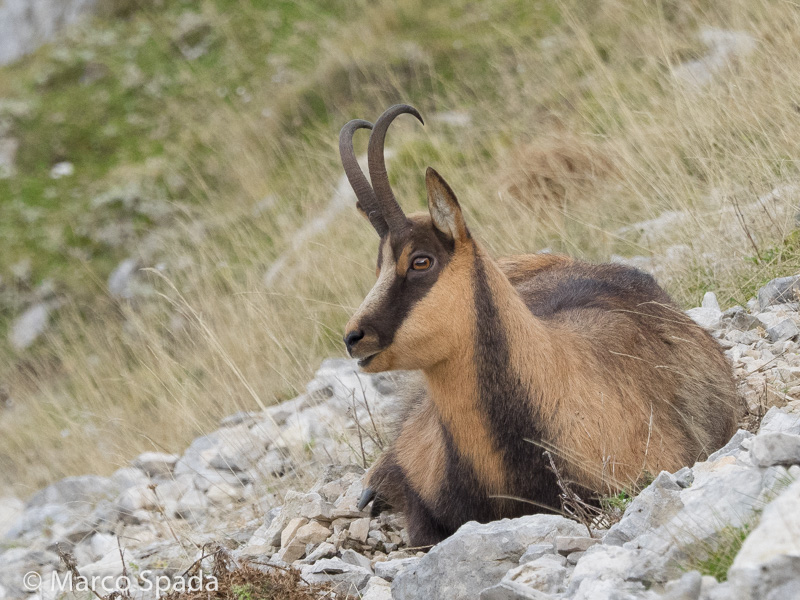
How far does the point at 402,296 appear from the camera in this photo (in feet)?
11.8

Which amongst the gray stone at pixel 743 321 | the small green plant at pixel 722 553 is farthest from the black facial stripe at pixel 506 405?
the gray stone at pixel 743 321

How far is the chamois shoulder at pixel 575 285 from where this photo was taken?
14.5ft

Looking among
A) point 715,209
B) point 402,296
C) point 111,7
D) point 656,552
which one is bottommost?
point 715,209

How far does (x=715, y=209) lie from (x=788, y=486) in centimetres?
418

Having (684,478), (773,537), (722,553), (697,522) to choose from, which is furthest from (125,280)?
(773,537)

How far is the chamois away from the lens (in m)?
3.60

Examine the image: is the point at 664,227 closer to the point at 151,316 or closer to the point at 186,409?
the point at 186,409

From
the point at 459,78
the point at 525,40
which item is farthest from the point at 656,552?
the point at 525,40

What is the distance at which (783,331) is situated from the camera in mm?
4609

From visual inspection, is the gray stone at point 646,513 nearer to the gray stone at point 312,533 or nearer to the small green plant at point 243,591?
the small green plant at point 243,591

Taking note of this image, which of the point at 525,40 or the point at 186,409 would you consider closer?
the point at 186,409

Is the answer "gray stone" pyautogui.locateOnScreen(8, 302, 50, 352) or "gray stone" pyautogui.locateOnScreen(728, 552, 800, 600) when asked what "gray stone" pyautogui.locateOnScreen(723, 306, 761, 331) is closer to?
"gray stone" pyautogui.locateOnScreen(728, 552, 800, 600)

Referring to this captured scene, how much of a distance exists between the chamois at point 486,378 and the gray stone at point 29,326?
925 cm

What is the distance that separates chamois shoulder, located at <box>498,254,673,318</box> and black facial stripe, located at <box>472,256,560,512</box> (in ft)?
2.58
